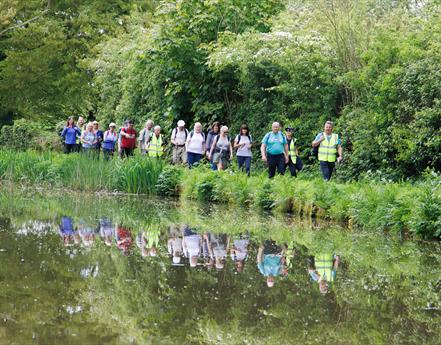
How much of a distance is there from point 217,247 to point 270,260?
3.82 feet

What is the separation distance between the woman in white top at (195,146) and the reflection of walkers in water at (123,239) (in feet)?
32.6

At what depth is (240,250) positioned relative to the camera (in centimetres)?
1090

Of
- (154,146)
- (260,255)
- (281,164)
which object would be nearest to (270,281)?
(260,255)

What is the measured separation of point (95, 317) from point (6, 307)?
2.39ft

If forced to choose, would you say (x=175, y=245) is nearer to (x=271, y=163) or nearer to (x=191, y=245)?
(x=191, y=245)

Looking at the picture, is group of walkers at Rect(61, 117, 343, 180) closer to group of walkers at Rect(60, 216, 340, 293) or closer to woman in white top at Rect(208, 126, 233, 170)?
woman in white top at Rect(208, 126, 233, 170)

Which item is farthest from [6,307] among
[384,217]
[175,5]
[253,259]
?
[175,5]

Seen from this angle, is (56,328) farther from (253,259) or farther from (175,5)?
(175,5)

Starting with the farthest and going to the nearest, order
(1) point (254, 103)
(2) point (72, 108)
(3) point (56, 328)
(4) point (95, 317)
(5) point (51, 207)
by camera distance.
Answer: (2) point (72, 108)
(1) point (254, 103)
(5) point (51, 207)
(4) point (95, 317)
(3) point (56, 328)

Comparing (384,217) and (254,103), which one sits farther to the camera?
(254,103)

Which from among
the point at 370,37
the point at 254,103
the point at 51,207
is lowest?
the point at 51,207

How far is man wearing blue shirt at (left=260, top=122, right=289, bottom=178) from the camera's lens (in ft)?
65.5

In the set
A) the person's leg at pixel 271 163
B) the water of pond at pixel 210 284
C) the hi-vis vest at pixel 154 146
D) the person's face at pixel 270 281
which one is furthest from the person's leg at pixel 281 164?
the person's face at pixel 270 281

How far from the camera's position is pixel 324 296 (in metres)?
7.93
